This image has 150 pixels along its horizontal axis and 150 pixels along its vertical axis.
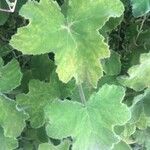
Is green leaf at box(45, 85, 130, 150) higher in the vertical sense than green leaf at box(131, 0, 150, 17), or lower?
lower

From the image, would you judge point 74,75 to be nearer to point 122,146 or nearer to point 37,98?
point 37,98

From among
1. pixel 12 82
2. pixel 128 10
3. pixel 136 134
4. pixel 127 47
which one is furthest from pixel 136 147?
pixel 12 82

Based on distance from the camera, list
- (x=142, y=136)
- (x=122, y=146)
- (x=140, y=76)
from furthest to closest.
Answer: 1. (x=142, y=136)
2. (x=122, y=146)
3. (x=140, y=76)

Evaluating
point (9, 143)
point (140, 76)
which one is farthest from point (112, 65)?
point (9, 143)

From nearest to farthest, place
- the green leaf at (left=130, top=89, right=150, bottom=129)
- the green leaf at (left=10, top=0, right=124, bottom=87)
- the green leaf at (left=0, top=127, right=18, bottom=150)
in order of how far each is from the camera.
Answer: the green leaf at (left=10, top=0, right=124, bottom=87)
the green leaf at (left=0, top=127, right=18, bottom=150)
the green leaf at (left=130, top=89, right=150, bottom=129)

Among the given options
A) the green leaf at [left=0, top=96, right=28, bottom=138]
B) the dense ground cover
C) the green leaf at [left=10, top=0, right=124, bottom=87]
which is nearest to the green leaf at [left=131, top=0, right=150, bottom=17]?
the dense ground cover

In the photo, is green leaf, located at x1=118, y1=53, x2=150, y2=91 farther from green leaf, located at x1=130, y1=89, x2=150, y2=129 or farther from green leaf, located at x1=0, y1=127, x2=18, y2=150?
green leaf, located at x1=0, y1=127, x2=18, y2=150
